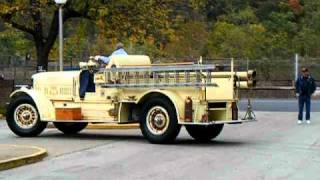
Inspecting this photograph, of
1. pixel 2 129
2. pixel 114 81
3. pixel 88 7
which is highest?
pixel 88 7

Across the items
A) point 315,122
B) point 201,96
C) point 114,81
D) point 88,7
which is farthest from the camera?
point 88,7

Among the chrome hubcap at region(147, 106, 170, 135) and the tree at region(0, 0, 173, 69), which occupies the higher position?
the tree at region(0, 0, 173, 69)

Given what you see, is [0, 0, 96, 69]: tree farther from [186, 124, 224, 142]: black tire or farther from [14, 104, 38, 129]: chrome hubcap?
[186, 124, 224, 142]: black tire

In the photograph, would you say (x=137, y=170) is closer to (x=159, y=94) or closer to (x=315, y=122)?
(x=159, y=94)

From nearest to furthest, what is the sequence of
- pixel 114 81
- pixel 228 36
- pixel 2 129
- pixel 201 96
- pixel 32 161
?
pixel 32 161
pixel 201 96
pixel 114 81
pixel 2 129
pixel 228 36

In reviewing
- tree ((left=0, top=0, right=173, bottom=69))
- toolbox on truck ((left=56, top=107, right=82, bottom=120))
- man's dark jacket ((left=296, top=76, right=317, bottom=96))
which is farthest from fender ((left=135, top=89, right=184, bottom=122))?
tree ((left=0, top=0, right=173, bottom=69))

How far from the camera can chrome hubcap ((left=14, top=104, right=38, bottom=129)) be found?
61.6ft

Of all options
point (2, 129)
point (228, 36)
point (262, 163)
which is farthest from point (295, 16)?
point (262, 163)

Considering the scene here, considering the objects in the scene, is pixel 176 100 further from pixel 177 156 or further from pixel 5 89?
pixel 5 89

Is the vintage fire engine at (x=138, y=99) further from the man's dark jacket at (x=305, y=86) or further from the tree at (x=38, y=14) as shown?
the tree at (x=38, y=14)

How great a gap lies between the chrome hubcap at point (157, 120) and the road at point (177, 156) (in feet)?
1.46

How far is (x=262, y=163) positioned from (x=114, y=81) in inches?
213

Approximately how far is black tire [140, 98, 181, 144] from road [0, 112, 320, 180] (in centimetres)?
27

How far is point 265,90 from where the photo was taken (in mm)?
41531
